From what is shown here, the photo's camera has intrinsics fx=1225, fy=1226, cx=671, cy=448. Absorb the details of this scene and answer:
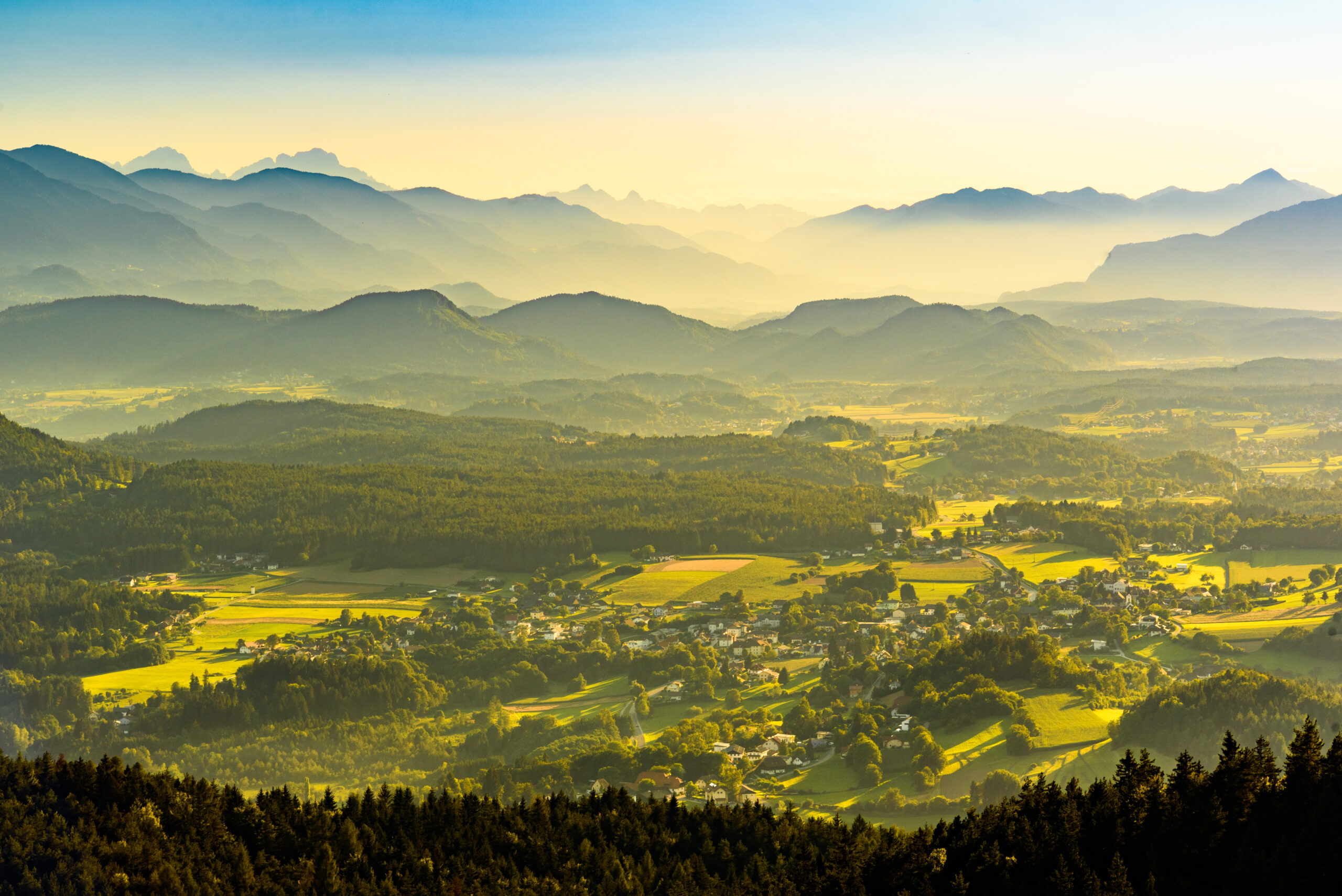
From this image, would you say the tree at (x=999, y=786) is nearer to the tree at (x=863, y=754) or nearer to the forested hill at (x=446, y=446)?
the tree at (x=863, y=754)

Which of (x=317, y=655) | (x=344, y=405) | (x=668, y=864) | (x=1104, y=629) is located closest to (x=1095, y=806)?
(x=668, y=864)

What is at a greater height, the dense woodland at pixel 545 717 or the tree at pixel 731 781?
the dense woodland at pixel 545 717

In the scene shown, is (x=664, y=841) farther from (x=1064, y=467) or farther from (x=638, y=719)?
(x=1064, y=467)

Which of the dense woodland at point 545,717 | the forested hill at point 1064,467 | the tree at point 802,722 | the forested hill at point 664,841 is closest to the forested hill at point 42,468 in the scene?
the dense woodland at point 545,717

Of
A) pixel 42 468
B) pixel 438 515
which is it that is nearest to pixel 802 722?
pixel 438 515

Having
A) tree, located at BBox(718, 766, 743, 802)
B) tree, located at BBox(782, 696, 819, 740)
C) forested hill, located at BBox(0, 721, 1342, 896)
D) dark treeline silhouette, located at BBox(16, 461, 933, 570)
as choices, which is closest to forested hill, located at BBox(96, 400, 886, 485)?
dark treeline silhouette, located at BBox(16, 461, 933, 570)

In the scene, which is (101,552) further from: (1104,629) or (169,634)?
(1104,629)
